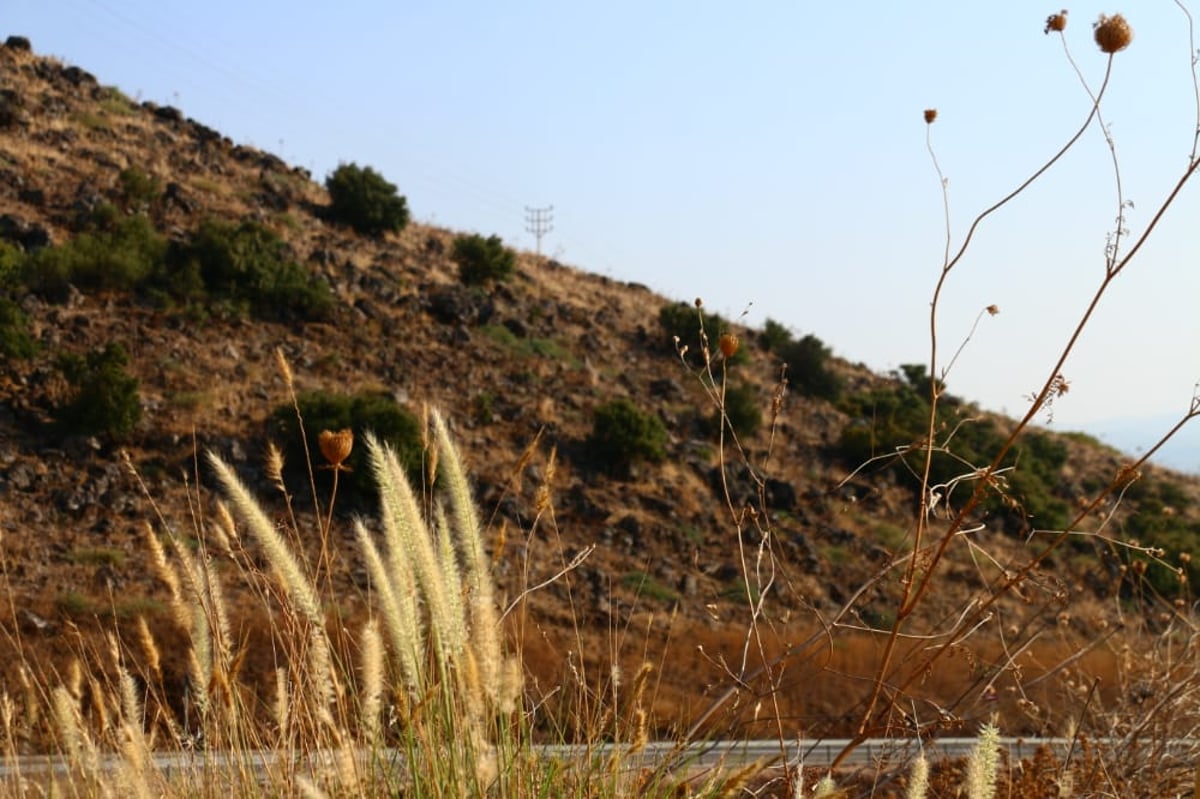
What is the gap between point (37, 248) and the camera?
2695 centimetres

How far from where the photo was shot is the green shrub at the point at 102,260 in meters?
26.0

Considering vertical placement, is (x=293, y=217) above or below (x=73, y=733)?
above

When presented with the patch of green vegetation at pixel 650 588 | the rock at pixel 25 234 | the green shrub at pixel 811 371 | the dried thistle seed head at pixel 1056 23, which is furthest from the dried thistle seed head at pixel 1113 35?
the green shrub at pixel 811 371

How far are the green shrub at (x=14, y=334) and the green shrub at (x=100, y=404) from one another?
1.23 m

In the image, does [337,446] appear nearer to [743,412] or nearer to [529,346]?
[743,412]

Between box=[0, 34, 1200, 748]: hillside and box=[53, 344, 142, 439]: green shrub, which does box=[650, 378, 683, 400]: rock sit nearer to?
box=[0, 34, 1200, 748]: hillside

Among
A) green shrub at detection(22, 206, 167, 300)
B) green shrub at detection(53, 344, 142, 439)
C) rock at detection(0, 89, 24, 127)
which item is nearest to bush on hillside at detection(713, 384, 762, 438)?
green shrub at detection(22, 206, 167, 300)

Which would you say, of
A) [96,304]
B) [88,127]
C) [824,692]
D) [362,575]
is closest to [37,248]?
[96,304]

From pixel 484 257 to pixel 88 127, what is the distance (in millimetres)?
12489

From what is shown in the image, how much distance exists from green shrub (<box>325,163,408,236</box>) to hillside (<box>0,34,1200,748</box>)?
0.79m

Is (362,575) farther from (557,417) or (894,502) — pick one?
(894,502)

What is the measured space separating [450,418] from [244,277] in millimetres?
7934

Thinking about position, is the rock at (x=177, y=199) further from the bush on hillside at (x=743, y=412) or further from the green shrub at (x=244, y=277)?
the bush on hillside at (x=743, y=412)

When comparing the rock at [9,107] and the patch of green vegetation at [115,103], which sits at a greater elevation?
the patch of green vegetation at [115,103]
